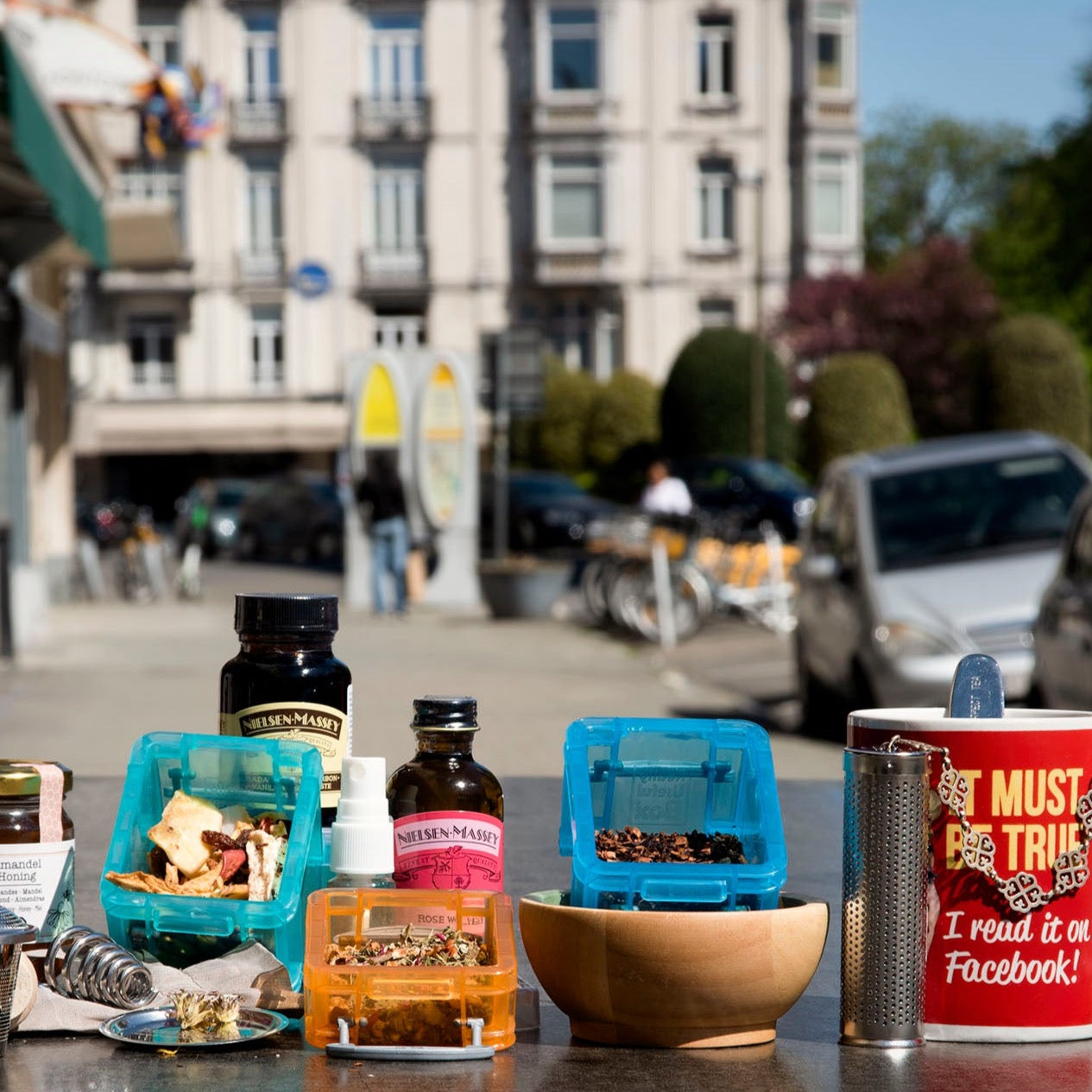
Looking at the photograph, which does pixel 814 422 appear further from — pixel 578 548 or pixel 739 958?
pixel 739 958

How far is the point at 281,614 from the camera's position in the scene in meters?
2.23

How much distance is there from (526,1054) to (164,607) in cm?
2168

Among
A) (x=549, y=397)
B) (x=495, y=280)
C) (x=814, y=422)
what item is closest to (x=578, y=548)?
(x=814, y=422)

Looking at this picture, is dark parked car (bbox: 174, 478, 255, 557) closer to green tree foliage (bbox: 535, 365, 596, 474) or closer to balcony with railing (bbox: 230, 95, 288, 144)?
green tree foliage (bbox: 535, 365, 596, 474)

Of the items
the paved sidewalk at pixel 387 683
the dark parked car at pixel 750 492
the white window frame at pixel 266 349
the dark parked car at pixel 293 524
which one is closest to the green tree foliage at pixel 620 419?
the white window frame at pixel 266 349

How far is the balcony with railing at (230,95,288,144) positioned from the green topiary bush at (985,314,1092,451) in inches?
920

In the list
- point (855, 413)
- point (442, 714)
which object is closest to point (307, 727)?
point (442, 714)

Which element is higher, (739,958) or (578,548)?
(739,958)

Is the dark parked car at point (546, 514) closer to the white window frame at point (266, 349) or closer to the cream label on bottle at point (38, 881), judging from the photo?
the white window frame at point (266, 349)

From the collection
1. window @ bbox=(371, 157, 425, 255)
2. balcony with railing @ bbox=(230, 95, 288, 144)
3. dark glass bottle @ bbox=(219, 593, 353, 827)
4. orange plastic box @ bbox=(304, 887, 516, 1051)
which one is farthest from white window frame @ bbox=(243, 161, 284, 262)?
orange plastic box @ bbox=(304, 887, 516, 1051)

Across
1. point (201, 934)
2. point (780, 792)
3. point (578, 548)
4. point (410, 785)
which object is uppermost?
point (410, 785)

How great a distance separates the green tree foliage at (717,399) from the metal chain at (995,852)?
43.0m

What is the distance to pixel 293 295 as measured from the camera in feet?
172

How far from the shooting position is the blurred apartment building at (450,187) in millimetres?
52188
